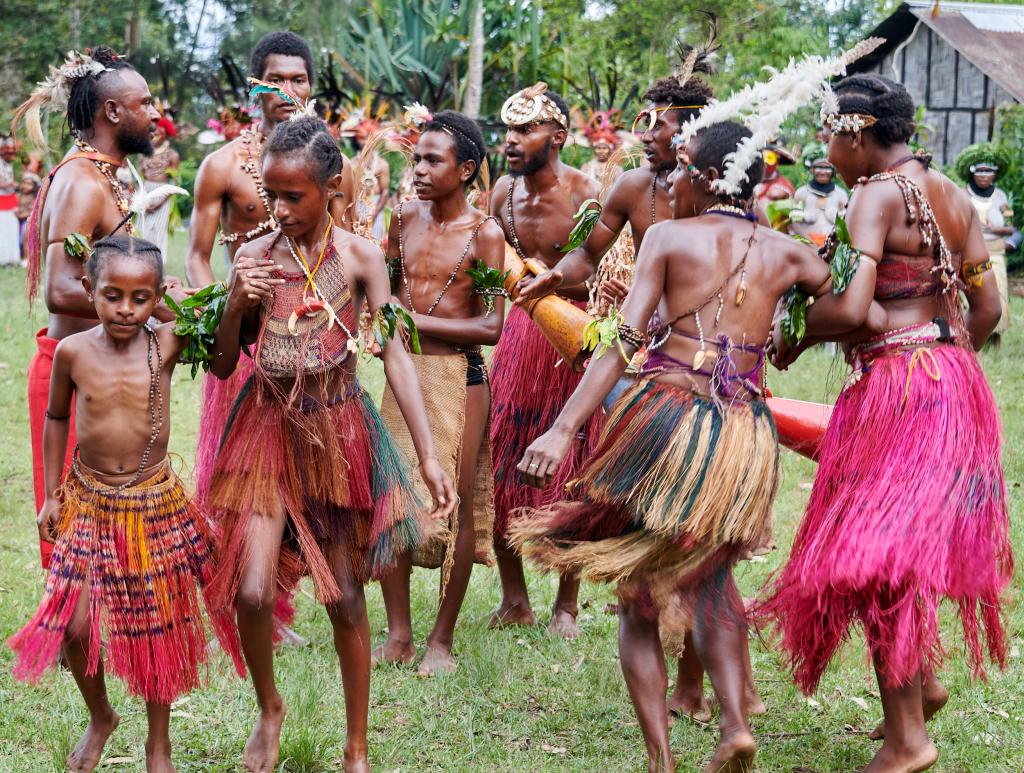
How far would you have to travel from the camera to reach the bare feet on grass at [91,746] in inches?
140

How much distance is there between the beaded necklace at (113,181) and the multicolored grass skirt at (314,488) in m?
1.01

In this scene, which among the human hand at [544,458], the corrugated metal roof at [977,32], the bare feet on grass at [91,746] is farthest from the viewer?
the corrugated metal roof at [977,32]

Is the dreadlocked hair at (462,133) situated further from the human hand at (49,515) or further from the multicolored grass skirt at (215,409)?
the human hand at (49,515)

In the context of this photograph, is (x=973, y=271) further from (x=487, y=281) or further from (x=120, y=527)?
(x=120, y=527)

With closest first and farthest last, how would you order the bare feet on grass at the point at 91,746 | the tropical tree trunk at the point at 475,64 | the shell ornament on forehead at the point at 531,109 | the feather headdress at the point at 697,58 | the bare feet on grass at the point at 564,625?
the bare feet on grass at the point at 91,746, the feather headdress at the point at 697,58, the bare feet on grass at the point at 564,625, the shell ornament on forehead at the point at 531,109, the tropical tree trunk at the point at 475,64

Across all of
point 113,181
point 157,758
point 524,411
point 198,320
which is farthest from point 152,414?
point 524,411

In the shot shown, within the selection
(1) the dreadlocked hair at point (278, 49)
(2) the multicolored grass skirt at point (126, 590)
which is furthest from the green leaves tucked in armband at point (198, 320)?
(1) the dreadlocked hair at point (278, 49)

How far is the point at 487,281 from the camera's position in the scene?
15.0 feet

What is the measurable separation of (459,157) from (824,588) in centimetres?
217

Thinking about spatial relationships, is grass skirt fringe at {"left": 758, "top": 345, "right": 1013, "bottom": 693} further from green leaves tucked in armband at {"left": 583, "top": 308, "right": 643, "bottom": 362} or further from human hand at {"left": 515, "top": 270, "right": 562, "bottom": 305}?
human hand at {"left": 515, "top": 270, "right": 562, "bottom": 305}

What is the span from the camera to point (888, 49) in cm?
2228

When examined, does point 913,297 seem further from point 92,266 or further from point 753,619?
point 92,266

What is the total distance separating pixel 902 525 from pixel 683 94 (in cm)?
213

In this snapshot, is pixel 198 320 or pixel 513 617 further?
pixel 513 617
